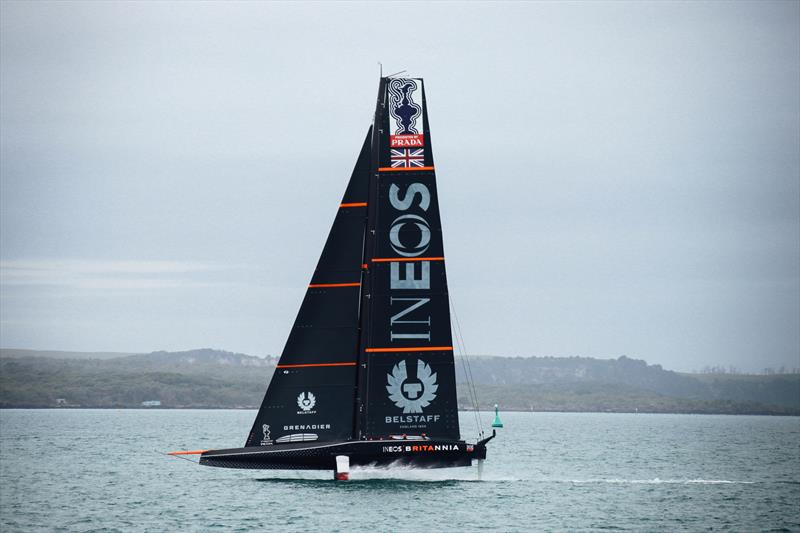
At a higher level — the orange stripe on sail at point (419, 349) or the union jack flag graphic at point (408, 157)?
the union jack flag graphic at point (408, 157)

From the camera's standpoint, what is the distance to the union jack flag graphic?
4031cm

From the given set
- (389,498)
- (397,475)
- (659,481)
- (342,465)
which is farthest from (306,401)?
(659,481)

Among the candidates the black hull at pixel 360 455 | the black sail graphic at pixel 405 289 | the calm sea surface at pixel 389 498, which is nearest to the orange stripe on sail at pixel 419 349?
the black sail graphic at pixel 405 289

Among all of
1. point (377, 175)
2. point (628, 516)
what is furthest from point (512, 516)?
point (377, 175)

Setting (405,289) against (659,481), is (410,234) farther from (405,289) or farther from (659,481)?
(659,481)

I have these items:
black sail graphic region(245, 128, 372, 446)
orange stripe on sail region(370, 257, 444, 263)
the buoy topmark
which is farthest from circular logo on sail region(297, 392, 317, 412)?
orange stripe on sail region(370, 257, 444, 263)

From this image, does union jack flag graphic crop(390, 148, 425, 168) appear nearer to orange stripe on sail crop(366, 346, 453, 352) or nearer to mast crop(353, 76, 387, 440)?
mast crop(353, 76, 387, 440)

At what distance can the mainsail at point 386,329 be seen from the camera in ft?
132

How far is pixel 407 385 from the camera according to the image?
4031cm

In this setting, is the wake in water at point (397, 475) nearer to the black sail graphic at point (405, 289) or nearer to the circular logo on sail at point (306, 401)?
the black sail graphic at point (405, 289)

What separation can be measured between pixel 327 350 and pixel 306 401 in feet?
6.62

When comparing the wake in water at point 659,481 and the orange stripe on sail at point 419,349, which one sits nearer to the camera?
the orange stripe on sail at point 419,349

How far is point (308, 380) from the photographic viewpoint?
134ft

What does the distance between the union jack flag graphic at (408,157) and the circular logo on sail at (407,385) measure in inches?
283
